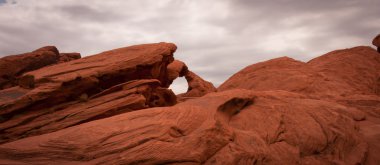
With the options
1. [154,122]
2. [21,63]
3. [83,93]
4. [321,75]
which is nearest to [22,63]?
[21,63]

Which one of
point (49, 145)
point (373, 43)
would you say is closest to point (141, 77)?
point (49, 145)

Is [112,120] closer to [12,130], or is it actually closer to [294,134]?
[12,130]

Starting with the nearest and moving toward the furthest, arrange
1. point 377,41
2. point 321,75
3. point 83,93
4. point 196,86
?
point 83,93 → point 321,75 → point 196,86 → point 377,41

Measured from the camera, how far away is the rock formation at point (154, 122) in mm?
9617

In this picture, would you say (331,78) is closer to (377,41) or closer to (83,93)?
(377,41)

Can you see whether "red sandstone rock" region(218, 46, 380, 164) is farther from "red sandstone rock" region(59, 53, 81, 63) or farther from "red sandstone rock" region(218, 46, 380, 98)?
"red sandstone rock" region(59, 53, 81, 63)

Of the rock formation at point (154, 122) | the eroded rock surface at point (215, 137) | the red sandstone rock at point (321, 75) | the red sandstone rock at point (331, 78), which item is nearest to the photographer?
the eroded rock surface at point (215, 137)

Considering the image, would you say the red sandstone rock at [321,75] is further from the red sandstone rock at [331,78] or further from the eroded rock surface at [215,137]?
the eroded rock surface at [215,137]

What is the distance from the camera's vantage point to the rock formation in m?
9.62

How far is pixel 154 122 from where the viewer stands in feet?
34.6

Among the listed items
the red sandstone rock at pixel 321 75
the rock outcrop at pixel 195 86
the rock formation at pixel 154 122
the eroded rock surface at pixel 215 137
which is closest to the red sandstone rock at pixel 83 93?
the rock formation at pixel 154 122

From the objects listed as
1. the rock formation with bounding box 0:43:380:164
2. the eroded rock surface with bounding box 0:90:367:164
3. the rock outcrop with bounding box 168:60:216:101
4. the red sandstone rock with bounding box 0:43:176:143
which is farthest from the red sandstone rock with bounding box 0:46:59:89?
the eroded rock surface with bounding box 0:90:367:164

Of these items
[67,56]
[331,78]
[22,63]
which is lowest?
[331,78]

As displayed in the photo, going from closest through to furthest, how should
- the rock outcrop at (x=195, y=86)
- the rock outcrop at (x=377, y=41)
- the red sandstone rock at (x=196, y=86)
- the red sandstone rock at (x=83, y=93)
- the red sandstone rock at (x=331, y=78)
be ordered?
the red sandstone rock at (x=83, y=93) → the red sandstone rock at (x=331, y=78) → the rock outcrop at (x=195, y=86) → the red sandstone rock at (x=196, y=86) → the rock outcrop at (x=377, y=41)
